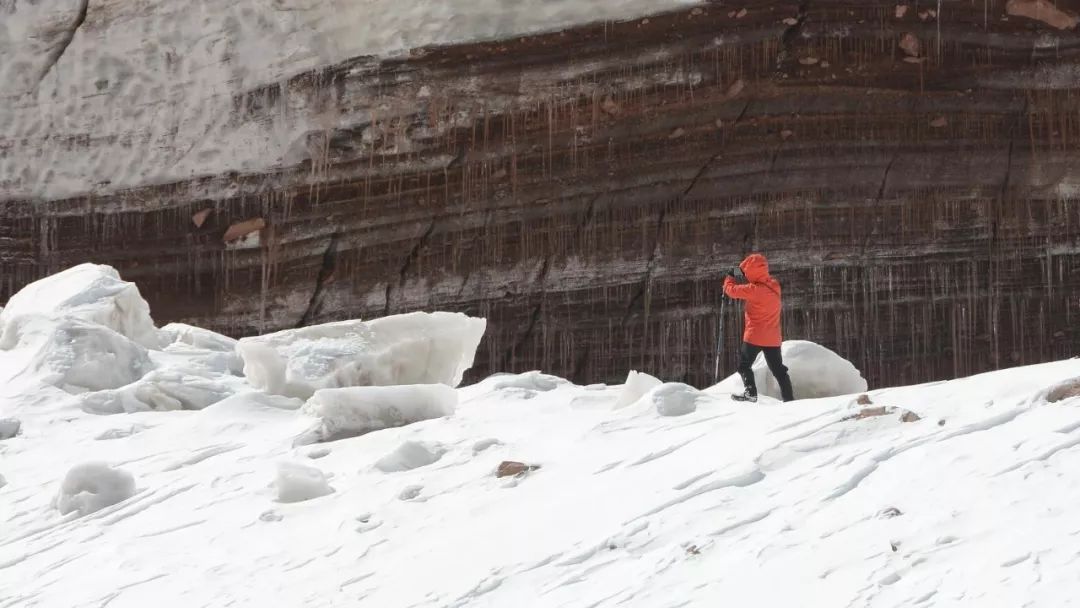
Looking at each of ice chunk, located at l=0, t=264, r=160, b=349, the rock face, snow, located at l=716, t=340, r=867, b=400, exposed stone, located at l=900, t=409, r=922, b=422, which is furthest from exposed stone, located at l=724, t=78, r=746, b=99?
exposed stone, located at l=900, t=409, r=922, b=422

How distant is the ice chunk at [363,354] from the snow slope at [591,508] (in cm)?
54

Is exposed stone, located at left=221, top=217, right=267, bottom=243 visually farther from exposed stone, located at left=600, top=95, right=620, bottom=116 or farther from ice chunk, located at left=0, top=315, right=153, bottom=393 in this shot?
ice chunk, located at left=0, top=315, right=153, bottom=393

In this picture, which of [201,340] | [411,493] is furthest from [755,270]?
[201,340]

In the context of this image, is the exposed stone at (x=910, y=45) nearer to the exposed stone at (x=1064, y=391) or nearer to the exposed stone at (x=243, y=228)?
the exposed stone at (x=243, y=228)

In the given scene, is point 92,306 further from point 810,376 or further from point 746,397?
point 810,376

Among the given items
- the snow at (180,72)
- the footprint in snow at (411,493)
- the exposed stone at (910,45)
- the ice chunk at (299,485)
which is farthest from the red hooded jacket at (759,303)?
the snow at (180,72)

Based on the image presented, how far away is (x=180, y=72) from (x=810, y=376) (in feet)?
25.4

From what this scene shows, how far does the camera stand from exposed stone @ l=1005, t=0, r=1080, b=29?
8953 millimetres

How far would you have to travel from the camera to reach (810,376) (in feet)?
16.0

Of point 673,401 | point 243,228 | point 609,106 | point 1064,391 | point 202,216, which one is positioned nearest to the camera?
point 1064,391

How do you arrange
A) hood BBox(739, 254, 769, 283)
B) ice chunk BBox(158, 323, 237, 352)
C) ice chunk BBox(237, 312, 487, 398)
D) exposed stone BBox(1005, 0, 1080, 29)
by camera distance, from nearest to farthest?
1. hood BBox(739, 254, 769, 283)
2. ice chunk BBox(237, 312, 487, 398)
3. ice chunk BBox(158, 323, 237, 352)
4. exposed stone BBox(1005, 0, 1080, 29)

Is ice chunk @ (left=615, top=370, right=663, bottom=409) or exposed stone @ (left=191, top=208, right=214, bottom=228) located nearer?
ice chunk @ (left=615, top=370, right=663, bottom=409)

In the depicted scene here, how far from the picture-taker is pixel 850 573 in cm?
260

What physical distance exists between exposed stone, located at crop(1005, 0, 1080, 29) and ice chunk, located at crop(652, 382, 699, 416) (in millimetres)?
5877
